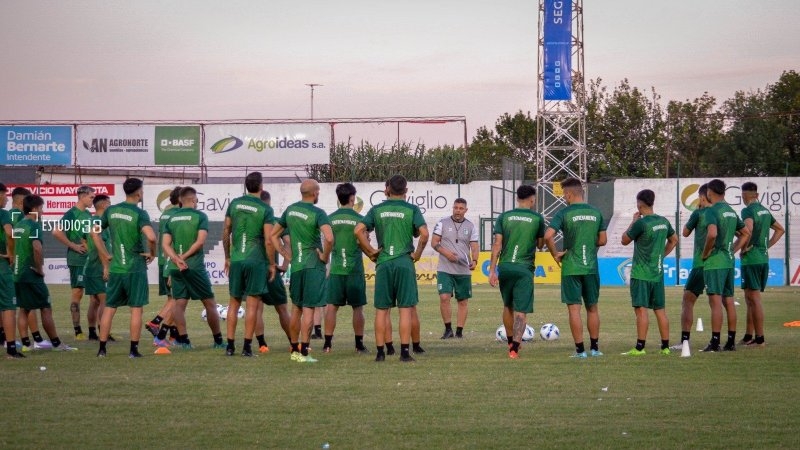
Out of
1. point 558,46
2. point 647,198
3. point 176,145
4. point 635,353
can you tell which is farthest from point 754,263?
point 176,145

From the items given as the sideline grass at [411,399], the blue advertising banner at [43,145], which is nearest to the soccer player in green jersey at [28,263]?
the sideline grass at [411,399]

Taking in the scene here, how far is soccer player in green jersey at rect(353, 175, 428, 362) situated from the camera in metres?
13.1

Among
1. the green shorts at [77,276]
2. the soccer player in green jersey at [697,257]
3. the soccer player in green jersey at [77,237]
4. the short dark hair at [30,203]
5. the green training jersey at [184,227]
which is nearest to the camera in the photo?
the short dark hair at [30,203]

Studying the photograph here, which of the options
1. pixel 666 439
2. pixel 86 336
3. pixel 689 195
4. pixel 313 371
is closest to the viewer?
pixel 666 439

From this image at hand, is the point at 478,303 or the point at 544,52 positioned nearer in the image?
the point at 478,303

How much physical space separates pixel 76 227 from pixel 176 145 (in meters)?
25.0

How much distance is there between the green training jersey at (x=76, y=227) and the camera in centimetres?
1636

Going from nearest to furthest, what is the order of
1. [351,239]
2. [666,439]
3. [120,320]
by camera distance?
1. [666,439]
2. [351,239]
3. [120,320]

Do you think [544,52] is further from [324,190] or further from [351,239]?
[351,239]

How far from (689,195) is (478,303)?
56.1 ft

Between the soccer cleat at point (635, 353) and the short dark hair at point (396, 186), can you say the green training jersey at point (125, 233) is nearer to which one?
the short dark hair at point (396, 186)

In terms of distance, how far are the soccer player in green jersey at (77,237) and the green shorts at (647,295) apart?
797 centimetres

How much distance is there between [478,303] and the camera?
2639 cm

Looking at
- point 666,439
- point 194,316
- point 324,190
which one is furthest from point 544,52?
point 666,439
